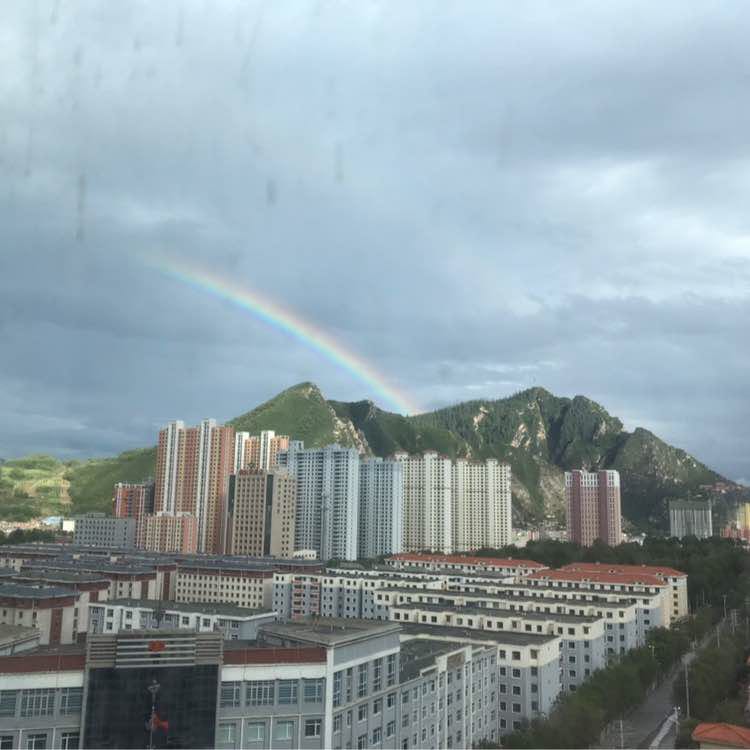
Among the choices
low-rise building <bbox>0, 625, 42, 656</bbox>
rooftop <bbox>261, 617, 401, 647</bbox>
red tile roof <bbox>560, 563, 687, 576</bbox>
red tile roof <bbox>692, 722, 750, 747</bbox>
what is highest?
rooftop <bbox>261, 617, 401, 647</bbox>

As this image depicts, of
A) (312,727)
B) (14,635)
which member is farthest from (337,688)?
(14,635)

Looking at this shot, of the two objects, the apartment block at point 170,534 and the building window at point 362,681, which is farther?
the apartment block at point 170,534

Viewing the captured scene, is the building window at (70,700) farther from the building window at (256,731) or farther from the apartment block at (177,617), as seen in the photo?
the apartment block at (177,617)

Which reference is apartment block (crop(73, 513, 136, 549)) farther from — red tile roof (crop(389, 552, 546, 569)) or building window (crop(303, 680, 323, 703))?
building window (crop(303, 680, 323, 703))

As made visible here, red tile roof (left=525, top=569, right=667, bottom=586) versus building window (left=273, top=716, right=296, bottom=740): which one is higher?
red tile roof (left=525, top=569, right=667, bottom=586)

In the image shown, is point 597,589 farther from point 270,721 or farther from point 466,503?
point 466,503

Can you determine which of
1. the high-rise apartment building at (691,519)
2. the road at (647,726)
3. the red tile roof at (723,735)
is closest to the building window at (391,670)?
the red tile roof at (723,735)

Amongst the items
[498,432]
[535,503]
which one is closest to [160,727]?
[535,503]

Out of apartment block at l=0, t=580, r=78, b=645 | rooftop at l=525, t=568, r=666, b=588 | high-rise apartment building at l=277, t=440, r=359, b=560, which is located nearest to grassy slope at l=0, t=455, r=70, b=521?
high-rise apartment building at l=277, t=440, r=359, b=560

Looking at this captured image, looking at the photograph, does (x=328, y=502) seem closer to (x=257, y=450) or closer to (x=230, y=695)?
(x=257, y=450)
